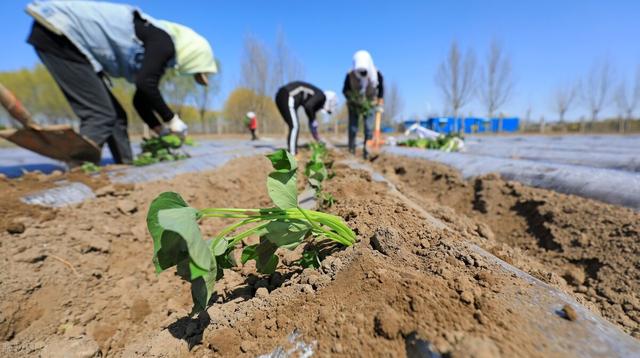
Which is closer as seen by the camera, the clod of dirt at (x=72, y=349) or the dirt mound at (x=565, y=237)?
the clod of dirt at (x=72, y=349)

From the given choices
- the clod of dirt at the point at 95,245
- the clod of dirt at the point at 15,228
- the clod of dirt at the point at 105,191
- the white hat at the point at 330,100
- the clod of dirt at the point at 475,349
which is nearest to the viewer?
the clod of dirt at the point at 475,349

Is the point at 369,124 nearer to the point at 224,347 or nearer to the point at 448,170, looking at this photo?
the point at 448,170

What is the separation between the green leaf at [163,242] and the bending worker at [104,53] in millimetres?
2645

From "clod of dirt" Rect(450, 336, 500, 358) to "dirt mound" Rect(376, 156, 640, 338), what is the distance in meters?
0.54

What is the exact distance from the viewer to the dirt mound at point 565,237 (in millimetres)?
1075

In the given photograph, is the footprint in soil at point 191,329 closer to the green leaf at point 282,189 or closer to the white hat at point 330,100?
the green leaf at point 282,189

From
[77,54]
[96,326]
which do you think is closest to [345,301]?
[96,326]

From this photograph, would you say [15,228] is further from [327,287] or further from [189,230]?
[327,287]

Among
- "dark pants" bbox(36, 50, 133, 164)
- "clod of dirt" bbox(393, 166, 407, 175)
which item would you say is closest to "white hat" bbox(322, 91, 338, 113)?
"clod of dirt" bbox(393, 166, 407, 175)

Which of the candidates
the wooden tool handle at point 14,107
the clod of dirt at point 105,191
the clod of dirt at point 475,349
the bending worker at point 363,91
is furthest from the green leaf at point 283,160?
the bending worker at point 363,91

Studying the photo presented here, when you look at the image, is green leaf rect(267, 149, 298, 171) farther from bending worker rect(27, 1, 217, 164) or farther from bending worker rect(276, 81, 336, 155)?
bending worker rect(276, 81, 336, 155)

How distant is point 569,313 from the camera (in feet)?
1.94

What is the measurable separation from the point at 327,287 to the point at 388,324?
206 millimetres

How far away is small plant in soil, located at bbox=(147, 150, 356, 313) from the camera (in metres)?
0.64
